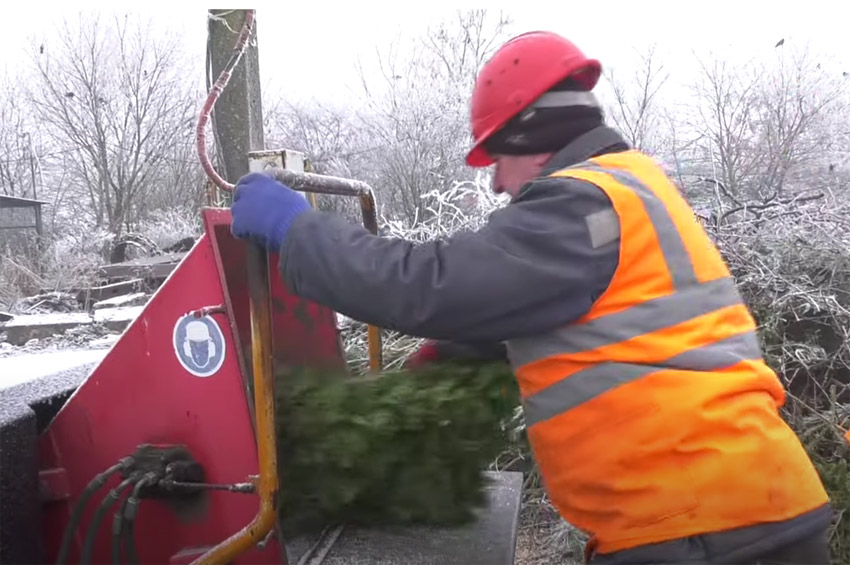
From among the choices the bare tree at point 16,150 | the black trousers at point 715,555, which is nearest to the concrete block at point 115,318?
the black trousers at point 715,555

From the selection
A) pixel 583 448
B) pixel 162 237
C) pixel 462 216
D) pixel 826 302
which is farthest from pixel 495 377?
pixel 162 237

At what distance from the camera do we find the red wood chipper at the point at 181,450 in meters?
1.97

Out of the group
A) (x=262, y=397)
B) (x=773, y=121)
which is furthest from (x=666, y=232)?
(x=773, y=121)

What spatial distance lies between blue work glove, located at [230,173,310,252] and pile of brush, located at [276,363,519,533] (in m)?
0.48

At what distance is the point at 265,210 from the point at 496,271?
1.70ft

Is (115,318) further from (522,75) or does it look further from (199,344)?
(522,75)

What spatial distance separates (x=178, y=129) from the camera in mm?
29094

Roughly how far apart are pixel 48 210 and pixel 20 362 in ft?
108

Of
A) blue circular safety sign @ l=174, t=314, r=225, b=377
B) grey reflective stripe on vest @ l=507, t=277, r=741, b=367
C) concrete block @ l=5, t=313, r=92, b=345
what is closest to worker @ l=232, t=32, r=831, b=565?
grey reflective stripe on vest @ l=507, t=277, r=741, b=367

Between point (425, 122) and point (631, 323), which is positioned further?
point (425, 122)

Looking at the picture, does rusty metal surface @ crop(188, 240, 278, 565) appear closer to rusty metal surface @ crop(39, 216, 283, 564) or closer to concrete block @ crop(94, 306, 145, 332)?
rusty metal surface @ crop(39, 216, 283, 564)

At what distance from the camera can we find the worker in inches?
59.5

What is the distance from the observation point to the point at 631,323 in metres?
1.53

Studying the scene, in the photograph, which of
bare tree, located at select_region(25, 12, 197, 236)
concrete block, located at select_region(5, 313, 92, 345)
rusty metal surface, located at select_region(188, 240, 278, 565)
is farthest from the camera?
bare tree, located at select_region(25, 12, 197, 236)
